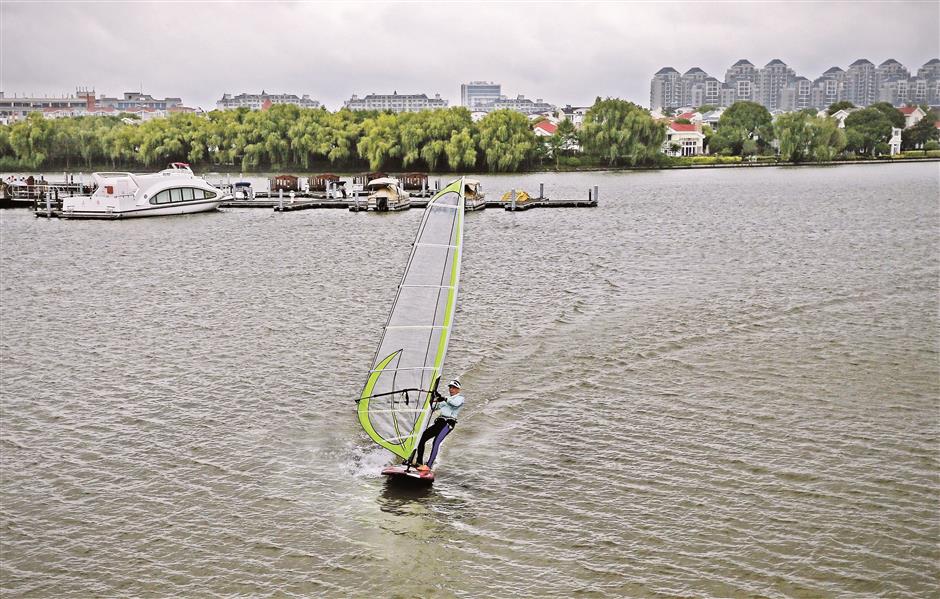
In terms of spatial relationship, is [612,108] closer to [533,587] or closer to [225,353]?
[225,353]

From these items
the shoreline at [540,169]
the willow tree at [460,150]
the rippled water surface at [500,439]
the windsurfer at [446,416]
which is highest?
the willow tree at [460,150]

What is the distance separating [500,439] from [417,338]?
356 centimetres

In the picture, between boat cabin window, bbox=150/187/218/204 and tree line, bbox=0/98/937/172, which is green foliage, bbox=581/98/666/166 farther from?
boat cabin window, bbox=150/187/218/204

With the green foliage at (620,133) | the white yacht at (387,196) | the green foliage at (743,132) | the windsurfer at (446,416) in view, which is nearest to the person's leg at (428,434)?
the windsurfer at (446,416)

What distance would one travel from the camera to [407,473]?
1767 cm

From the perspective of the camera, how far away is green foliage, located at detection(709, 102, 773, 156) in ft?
620

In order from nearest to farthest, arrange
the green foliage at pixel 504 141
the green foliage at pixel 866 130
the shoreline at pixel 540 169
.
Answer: the green foliage at pixel 504 141 < the shoreline at pixel 540 169 < the green foliage at pixel 866 130

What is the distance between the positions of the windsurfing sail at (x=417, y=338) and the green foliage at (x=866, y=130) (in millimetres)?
188988

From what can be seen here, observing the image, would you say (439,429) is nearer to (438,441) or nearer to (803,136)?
(438,441)

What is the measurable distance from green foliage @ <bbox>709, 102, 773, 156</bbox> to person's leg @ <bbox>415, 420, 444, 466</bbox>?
596ft

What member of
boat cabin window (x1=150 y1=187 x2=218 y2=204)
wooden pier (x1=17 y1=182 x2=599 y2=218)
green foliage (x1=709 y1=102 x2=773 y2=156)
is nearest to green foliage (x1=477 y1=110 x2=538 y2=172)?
wooden pier (x1=17 y1=182 x2=599 y2=218)

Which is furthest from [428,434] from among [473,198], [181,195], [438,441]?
[181,195]

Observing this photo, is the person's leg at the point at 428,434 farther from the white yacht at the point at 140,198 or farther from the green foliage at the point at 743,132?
the green foliage at the point at 743,132

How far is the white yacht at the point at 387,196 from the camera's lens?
7562 cm
